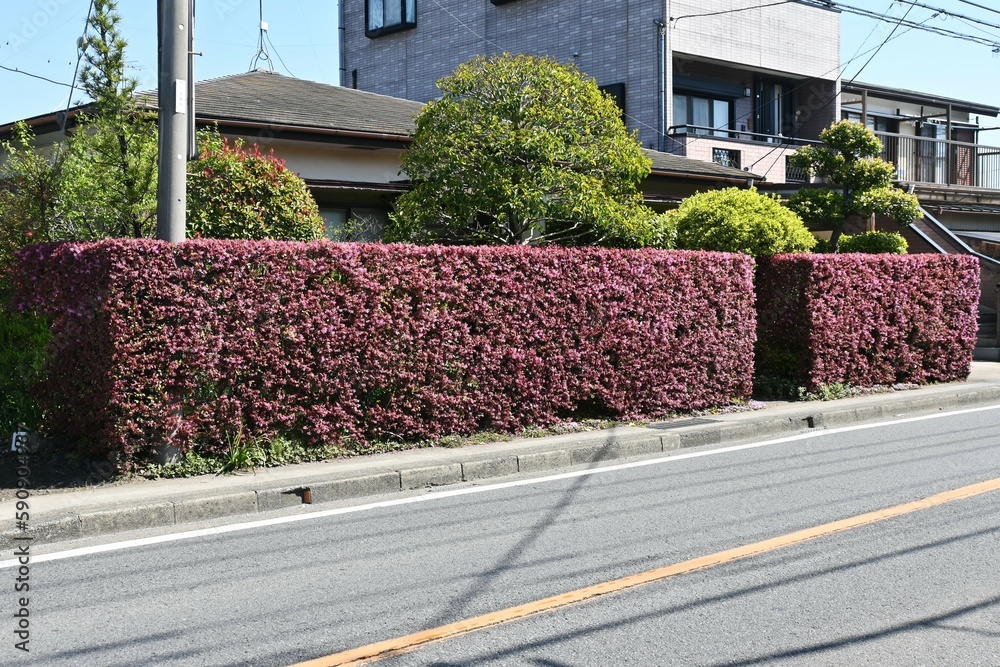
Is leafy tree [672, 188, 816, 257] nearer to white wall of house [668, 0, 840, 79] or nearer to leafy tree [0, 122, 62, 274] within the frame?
leafy tree [0, 122, 62, 274]

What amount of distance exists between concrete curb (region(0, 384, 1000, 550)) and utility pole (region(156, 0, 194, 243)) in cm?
236

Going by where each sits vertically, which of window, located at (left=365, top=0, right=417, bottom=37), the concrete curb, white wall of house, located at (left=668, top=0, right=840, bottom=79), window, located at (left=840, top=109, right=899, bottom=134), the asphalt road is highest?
window, located at (left=365, top=0, right=417, bottom=37)

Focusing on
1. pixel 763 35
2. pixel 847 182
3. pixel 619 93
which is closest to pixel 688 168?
pixel 847 182

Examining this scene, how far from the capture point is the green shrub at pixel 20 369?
878cm

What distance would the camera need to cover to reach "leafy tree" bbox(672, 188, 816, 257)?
14.9 meters

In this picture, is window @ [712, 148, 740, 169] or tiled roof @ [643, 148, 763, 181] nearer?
tiled roof @ [643, 148, 763, 181]

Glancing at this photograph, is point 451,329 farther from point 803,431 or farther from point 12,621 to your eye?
point 12,621

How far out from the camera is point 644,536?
641cm

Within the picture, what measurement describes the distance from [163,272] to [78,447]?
1.73 metres

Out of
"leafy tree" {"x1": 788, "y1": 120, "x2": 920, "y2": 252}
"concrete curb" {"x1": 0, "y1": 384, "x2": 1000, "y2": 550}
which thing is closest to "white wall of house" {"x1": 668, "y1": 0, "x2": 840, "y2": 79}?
"leafy tree" {"x1": 788, "y1": 120, "x2": 920, "y2": 252}

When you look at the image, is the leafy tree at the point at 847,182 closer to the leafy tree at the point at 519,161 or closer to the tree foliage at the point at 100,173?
the leafy tree at the point at 519,161

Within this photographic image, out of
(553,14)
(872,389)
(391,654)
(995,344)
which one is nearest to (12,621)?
(391,654)

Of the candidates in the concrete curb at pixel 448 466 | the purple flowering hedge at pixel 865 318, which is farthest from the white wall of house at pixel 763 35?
the concrete curb at pixel 448 466

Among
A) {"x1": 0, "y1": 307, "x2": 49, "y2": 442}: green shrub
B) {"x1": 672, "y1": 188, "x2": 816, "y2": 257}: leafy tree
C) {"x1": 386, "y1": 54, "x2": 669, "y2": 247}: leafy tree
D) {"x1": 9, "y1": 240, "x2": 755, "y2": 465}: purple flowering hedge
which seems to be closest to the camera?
{"x1": 9, "y1": 240, "x2": 755, "y2": 465}: purple flowering hedge
